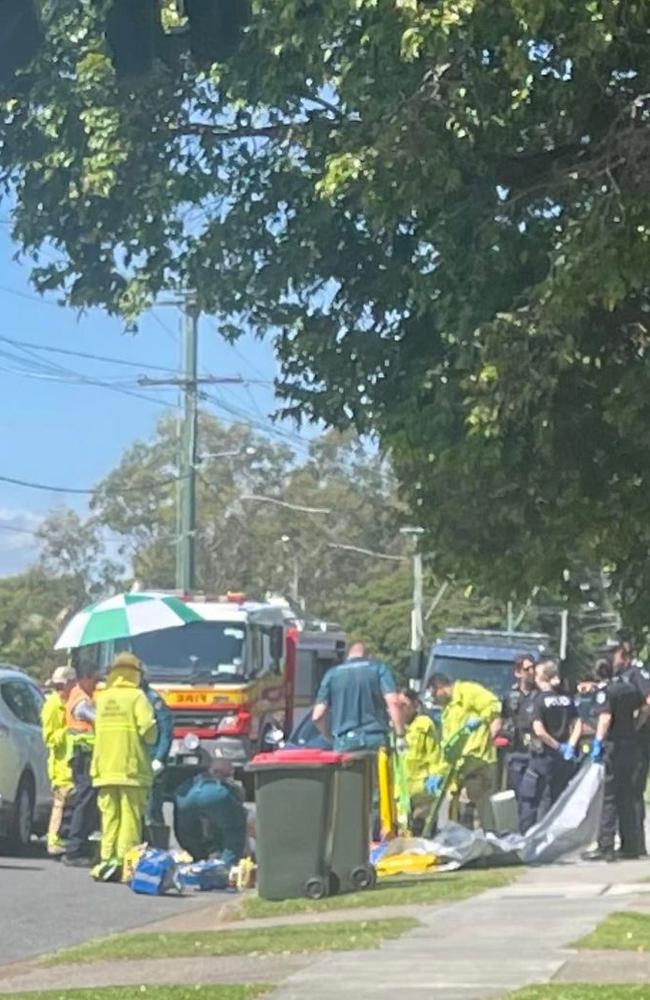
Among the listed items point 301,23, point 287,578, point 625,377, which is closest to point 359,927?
point 625,377

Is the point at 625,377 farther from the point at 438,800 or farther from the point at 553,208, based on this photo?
the point at 438,800

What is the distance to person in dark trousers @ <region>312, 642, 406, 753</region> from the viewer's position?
17.8 m

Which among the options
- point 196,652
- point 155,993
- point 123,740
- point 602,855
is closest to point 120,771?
point 123,740

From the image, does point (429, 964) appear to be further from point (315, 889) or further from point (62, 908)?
point (62, 908)

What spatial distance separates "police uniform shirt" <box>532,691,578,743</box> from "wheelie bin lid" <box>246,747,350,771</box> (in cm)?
509

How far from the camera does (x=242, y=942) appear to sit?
39.0 ft

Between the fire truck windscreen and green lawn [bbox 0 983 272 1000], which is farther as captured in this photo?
the fire truck windscreen

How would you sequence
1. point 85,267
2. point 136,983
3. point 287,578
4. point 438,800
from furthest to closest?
point 287,578, point 438,800, point 85,267, point 136,983

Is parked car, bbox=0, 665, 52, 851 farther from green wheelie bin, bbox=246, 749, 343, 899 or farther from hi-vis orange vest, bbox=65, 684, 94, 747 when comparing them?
green wheelie bin, bbox=246, 749, 343, 899

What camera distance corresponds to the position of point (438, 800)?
741 inches

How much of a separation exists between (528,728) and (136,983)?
35.6 feet

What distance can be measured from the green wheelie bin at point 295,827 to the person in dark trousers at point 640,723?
439 centimetres

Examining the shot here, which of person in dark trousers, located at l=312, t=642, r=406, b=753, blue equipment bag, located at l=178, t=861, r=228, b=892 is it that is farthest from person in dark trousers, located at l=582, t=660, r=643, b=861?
blue equipment bag, located at l=178, t=861, r=228, b=892

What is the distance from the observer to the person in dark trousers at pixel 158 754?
59.1 feet
